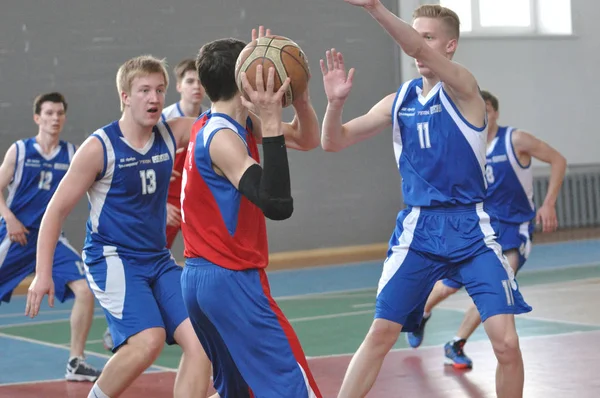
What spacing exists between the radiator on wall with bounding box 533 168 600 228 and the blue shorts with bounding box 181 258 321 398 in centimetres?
1332

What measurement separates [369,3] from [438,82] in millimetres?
813

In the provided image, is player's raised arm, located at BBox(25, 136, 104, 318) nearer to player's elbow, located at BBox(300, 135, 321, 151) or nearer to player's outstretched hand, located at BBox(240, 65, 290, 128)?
player's elbow, located at BBox(300, 135, 321, 151)

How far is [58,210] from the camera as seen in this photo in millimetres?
4777

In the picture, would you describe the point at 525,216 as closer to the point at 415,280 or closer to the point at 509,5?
the point at 415,280

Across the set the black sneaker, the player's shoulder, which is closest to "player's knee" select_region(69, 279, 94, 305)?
the black sneaker

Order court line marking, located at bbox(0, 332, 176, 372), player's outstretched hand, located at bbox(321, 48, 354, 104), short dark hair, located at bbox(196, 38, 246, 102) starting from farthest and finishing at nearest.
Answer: court line marking, located at bbox(0, 332, 176, 372), player's outstretched hand, located at bbox(321, 48, 354, 104), short dark hair, located at bbox(196, 38, 246, 102)

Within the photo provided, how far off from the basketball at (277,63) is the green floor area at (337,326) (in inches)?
153

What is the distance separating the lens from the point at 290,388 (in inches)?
→ 137

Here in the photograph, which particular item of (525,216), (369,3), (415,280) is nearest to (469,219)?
(415,280)

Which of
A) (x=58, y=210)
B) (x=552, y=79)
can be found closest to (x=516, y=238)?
(x=58, y=210)

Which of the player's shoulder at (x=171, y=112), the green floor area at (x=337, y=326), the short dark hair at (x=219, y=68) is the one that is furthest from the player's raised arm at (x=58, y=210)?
the player's shoulder at (x=171, y=112)

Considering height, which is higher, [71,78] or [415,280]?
[71,78]

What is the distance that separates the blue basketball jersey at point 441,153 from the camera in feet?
15.4

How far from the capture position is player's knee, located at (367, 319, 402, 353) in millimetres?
4629
